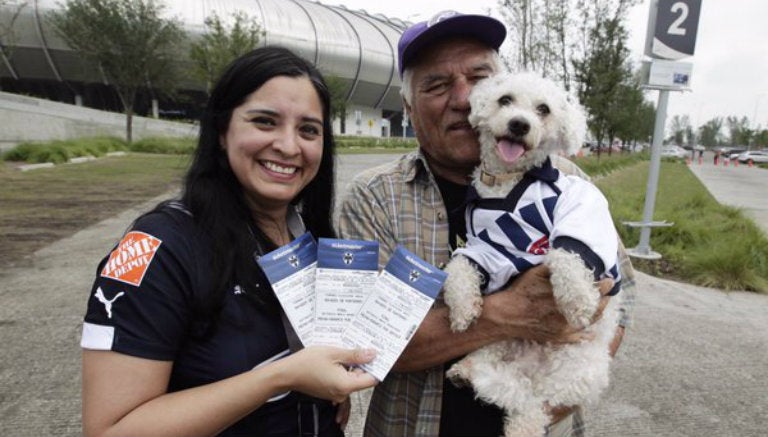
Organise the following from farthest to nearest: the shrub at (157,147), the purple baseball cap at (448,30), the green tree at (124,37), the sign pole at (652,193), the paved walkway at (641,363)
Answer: the green tree at (124,37), the shrub at (157,147), the sign pole at (652,193), the paved walkway at (641,363), the purple baseball cap at (448,30)

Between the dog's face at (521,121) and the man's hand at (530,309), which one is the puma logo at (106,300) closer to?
the man's hand at (530,309)

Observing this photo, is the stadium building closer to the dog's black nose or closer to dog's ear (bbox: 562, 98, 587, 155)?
dog's ear (bbox: 562, 98, 587, 155)

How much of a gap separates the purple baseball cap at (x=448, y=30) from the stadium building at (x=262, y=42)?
104 feet

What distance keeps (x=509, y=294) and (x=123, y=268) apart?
131cm

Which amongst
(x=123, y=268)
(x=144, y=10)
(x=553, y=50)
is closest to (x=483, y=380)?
(x=123, y=268)

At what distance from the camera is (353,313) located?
138 centimetres

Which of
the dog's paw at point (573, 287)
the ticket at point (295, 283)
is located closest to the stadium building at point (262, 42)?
the dog's paw at point (573, 287)

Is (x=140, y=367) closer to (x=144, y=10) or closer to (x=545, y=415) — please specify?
(x=545, y=415)

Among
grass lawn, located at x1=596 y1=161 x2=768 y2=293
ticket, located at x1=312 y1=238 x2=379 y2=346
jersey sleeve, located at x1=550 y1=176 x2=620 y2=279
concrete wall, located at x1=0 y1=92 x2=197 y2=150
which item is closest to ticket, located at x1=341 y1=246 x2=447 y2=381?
ticket, located at x1=312 y1=238 x2=379 y2=346

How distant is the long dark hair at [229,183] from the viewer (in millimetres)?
1400

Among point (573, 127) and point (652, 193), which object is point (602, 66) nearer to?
point (652, 193)

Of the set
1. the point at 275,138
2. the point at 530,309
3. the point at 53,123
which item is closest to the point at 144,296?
the point at 275,138

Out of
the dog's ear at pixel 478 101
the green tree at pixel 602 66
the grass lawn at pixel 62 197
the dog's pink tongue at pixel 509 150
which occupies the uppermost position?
the green tree at pixel 602 66

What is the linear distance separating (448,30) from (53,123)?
2744 cm
